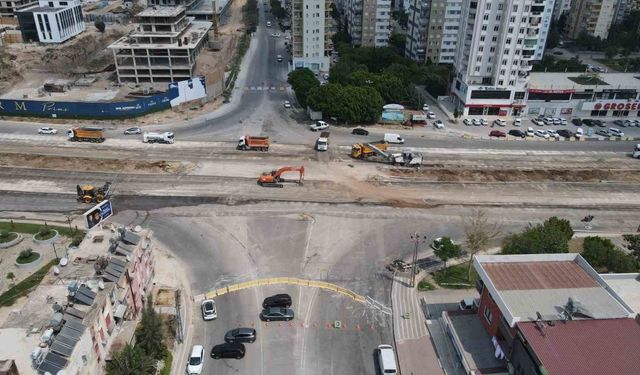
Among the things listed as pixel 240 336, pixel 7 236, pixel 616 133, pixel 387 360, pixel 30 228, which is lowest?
pixel 240 336

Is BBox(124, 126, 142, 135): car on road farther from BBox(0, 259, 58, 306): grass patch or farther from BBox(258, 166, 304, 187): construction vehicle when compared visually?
BBox(0, 259, 58, 306): grass patch

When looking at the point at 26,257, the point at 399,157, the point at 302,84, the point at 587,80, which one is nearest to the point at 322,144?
the point at 399,157

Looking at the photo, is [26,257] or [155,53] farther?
[155,53]

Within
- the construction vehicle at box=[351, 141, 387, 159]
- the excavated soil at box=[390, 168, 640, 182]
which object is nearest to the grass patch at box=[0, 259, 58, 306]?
the construction vehicle at box=[351, 141, 387, 159]

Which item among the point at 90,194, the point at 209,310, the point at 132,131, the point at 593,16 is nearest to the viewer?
the point at 209,310

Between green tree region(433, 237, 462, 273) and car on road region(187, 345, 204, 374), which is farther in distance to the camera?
green tree region(433, 237, 462, 273)

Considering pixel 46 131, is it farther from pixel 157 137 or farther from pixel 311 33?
pixel 311 33
